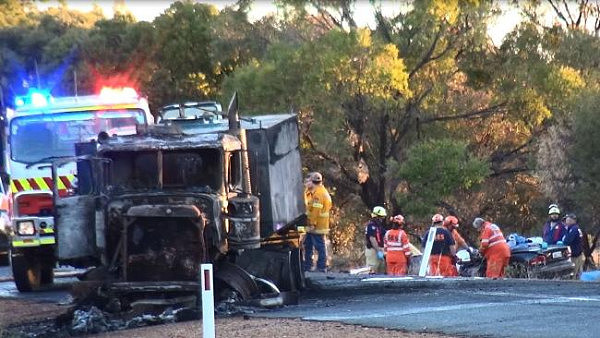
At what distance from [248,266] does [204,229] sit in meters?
1.93

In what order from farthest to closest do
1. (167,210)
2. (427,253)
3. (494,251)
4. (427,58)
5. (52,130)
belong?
(427,58) → (427,253) → (494,251) → (52,130) → (167,210)

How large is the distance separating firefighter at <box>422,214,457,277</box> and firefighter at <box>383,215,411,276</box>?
0.61 metres

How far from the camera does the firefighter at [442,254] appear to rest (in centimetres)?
2006

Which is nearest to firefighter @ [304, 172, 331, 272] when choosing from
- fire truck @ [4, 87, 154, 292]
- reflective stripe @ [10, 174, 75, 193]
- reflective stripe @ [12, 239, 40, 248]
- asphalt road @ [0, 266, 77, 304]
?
fire truck @ [4, 87, 154, 292]

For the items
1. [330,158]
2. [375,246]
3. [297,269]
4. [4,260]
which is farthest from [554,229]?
[4,260]

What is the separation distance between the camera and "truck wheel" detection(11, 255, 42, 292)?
1658 centimetres

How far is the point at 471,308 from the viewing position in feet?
39.9

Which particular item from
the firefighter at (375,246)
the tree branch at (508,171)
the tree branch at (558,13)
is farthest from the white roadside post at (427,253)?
the tree branch at (558,13)

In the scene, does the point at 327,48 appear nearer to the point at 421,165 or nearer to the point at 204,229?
the point at 421,165

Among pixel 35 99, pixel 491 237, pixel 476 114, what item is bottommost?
pixel 491 237

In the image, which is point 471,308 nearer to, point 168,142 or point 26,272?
point 168,142

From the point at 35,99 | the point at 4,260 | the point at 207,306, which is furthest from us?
the point at 4,260

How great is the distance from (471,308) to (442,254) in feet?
26.2

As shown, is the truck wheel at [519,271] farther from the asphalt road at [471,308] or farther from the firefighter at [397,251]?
the asphalt road at [471,308]
